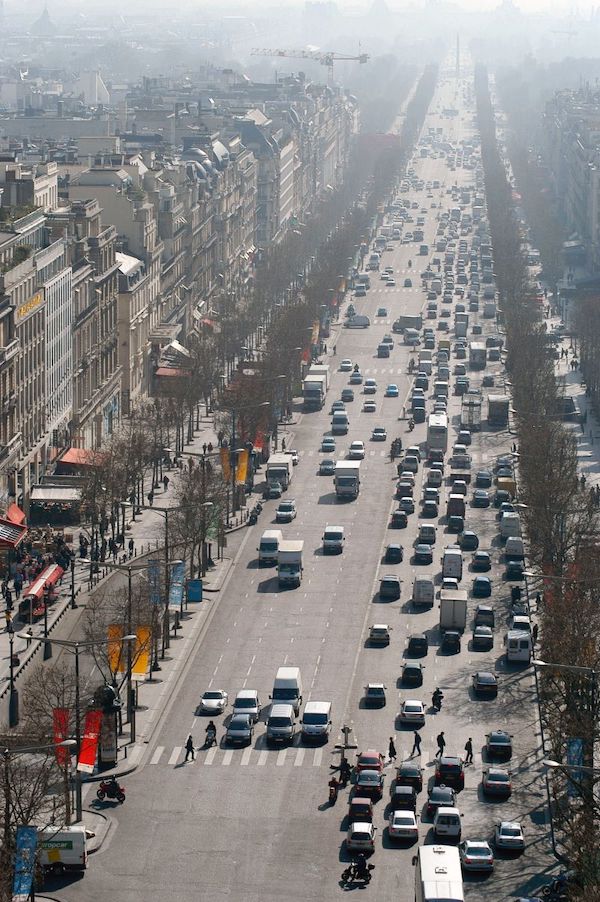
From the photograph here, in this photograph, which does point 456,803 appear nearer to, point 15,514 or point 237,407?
point 15,514

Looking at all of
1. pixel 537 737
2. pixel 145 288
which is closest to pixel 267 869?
pixel 537 737

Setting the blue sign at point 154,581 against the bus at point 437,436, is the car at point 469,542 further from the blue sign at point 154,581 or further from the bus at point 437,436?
the bus at point 437,436

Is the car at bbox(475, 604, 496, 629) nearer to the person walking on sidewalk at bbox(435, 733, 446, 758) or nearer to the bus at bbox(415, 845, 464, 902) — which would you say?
the person walking on sidewalk at bbox(435, 733, 446, 758)

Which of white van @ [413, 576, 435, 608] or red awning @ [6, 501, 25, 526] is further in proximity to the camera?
red awning @ [6, 501, 25, 526]

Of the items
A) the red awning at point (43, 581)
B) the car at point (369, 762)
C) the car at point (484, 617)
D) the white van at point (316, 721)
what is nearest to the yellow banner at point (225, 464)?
the red awning at point (43, 581)

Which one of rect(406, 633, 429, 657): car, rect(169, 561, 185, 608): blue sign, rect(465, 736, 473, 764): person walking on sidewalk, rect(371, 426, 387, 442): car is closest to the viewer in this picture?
rect(465, 736, 473, 764): person walking on sidewalk

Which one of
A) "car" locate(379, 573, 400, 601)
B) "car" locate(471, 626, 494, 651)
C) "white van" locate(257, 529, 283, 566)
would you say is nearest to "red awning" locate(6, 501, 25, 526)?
"white van" locate(257, 529, 283, 566)

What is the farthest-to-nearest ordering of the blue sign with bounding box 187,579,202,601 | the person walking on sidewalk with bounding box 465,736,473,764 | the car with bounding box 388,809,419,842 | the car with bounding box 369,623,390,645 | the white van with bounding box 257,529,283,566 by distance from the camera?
the white van with bounding box 257,529,283,566 → the blue sign with bounding box 187,579,202,601 → the car with bounding box 369,623,390,645 → the person walking on sidewalk with bounding box 465,736,473,764 → the car with bounding box 388,809,419,842
